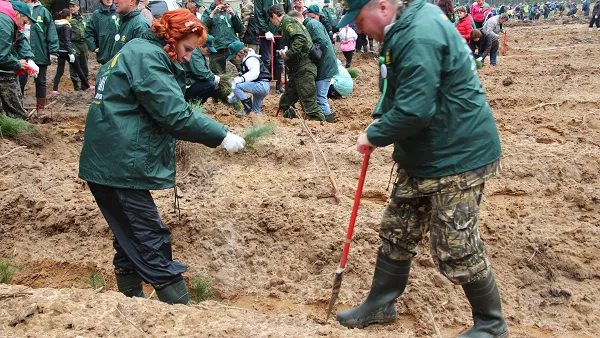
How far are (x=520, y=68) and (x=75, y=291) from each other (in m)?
14.1

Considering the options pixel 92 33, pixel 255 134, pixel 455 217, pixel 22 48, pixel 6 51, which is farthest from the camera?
pixel 92 33

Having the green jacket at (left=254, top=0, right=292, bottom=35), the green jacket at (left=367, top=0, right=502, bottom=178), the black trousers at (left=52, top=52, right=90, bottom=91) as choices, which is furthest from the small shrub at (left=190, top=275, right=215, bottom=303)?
the green jacket at (left=254, top=0, right=292, bottom=35)

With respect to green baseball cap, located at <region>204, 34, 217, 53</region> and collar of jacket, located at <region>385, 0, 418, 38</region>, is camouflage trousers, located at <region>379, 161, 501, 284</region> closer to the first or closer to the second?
collar of jacket, located at <region>385, 0, 418, 38</region>

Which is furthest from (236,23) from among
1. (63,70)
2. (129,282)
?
(129,282)

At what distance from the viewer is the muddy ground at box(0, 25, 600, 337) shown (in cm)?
306

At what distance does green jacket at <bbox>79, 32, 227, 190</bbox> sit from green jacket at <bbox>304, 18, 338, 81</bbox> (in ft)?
18.2

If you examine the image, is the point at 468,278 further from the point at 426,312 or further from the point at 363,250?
the point at 363,250

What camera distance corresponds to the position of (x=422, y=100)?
2.72 metres

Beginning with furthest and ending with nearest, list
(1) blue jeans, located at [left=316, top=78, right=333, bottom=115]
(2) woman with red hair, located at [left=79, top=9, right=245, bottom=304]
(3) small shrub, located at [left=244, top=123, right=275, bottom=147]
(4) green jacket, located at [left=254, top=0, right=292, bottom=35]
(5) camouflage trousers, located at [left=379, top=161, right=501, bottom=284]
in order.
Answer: (4) green jacket, located at [left=254, top=0, right=292, bottom=35] < (1) blue jeans, located at [left=316, top=78, right=333, bottom=115] < (3) small shrub, located at [left=244, top=123, right=275, bottom=147] < (2) woman with red hair, located at [left=79, top=9, right=245, bottom=304] < (5) camouflage trousers, located at [left=379, top=161, right=501, bottom=284]

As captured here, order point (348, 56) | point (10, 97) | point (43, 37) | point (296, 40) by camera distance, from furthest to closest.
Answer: point (348, 56), point (43, 37), point (296, 40), point (10, 97)

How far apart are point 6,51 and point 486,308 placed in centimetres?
662

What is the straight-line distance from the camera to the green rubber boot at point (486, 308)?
317 centimetres

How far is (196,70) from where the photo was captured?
750cm

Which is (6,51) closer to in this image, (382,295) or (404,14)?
(382,295)
